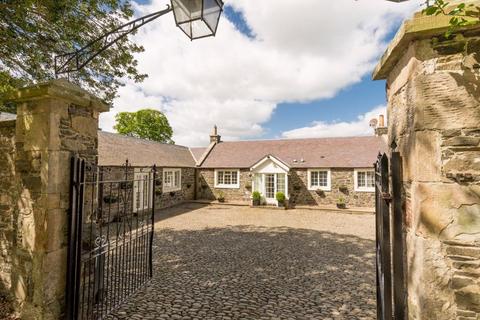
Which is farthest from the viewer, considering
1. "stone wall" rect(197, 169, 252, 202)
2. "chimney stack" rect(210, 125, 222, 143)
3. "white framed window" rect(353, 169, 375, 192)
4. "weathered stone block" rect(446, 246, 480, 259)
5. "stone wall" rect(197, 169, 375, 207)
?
"chimney stack" rect(210, 125, 222, 143)

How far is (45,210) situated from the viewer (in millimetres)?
3562

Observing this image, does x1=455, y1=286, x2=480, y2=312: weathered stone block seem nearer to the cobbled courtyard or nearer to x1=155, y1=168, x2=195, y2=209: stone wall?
the cobbled courtyard

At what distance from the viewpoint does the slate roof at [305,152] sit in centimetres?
1903

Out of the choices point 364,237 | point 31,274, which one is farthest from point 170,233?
point 364,237

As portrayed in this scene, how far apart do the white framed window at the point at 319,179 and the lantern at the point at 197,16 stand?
1688 cm

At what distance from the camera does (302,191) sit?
63.4ft

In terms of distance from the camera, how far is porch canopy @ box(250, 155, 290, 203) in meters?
19.4

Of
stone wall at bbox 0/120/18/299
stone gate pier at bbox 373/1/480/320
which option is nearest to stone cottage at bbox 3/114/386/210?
stone wall at bbox 0/120/18/299

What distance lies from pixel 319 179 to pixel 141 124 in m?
27.9

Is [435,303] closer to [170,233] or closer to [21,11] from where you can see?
[21,11]

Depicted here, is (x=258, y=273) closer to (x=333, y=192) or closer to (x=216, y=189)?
(x=333, y=192)

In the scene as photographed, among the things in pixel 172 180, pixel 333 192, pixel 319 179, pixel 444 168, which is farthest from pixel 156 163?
pixel 444 168

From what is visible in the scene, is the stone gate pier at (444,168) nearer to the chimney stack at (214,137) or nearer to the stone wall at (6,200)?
the stone wall at (6,200)

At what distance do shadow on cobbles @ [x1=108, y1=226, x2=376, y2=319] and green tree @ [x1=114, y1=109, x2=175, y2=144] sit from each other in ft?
98.3
